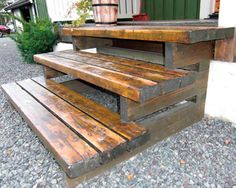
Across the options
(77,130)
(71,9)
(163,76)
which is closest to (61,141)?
(77,130)

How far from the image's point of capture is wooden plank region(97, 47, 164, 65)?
5.42 ft

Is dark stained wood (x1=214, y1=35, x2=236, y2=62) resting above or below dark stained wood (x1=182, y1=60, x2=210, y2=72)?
above

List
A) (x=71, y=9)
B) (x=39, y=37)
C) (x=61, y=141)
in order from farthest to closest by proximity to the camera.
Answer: (x=39, y=37) < (x=71, y=9) < (x=61, y=141)

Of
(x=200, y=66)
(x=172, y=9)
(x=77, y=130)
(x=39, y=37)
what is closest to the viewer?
(x=77, y=130)

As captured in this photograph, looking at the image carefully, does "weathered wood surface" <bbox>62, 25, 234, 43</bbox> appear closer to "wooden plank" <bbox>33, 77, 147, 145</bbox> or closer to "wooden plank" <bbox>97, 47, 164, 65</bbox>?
"wooden plank" <bbox>97, 47, 164, 65</bbox>

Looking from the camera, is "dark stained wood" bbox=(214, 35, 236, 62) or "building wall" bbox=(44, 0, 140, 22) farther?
"building wall" bbox=(44, 0, 140, 22)

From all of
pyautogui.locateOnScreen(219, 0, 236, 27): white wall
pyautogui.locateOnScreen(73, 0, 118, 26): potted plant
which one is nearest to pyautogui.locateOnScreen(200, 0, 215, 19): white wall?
pyautogui.locateOnScreen(73, 0, 118, 26): potted plant

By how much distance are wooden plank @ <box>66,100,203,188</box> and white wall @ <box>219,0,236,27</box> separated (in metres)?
0.56

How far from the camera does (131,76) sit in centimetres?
133

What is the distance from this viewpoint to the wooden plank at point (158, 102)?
129 centimetres

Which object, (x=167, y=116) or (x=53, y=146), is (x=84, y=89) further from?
(x=53, y=146)

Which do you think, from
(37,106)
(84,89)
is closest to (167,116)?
(37,106)

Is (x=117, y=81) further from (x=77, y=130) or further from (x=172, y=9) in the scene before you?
(x=172, y=9)

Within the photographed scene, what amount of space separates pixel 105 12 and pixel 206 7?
1.42 m
